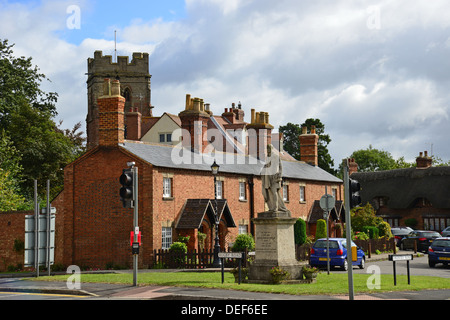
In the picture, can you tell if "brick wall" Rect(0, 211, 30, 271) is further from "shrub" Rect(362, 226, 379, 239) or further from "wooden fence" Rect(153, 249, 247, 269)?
"shrub" Rect(362, 226, 379, 239)

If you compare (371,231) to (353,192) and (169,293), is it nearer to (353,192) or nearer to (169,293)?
(169,293)

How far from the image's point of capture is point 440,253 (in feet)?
94.9

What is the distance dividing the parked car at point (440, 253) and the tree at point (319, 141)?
56.8 meters

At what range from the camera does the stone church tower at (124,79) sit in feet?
265

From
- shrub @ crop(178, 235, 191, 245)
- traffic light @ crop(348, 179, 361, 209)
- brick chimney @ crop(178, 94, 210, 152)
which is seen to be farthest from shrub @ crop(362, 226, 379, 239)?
traffic light @ crop(348, 179, 361, 209)

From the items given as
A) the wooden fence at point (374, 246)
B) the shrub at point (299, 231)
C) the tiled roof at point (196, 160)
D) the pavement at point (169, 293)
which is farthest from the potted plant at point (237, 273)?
the shrub at point (299, 231)

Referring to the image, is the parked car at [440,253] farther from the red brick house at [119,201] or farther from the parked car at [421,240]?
the parked car at [421,240]

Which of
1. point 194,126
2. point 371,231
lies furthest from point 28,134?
point 371,231

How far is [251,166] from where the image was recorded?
136 feet
